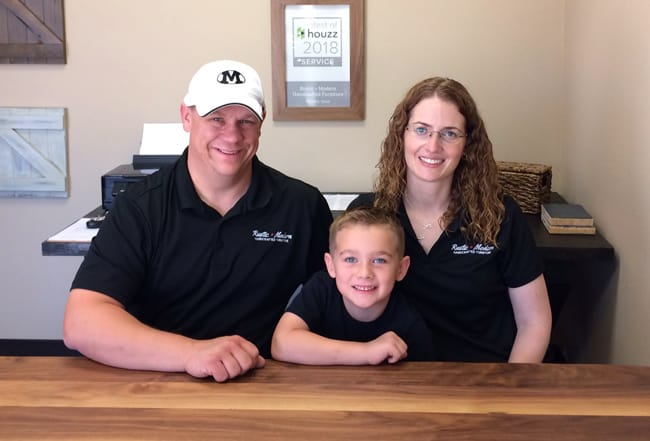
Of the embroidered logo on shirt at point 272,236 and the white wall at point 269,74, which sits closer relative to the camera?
the embroidered logo on shirt at point 272,236

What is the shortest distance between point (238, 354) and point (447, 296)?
754 mm

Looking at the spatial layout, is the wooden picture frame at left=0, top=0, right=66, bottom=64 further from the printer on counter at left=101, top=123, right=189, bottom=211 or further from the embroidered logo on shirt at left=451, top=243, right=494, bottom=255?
the embroidered logo on shirt at left=451, top=243, right=494, bottom=255

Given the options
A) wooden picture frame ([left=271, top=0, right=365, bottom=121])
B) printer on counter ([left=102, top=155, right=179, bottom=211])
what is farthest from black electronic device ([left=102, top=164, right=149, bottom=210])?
wooden picture frame ([left=271, top=0, right=365, bottom=121])

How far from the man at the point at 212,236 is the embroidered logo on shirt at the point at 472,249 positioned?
381mm

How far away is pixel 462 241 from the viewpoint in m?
1.90

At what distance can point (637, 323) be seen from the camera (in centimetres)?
207

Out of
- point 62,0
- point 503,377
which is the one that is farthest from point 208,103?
point 62,0

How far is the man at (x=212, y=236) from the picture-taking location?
176 centimetres

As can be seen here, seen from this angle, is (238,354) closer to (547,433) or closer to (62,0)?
(547,433)

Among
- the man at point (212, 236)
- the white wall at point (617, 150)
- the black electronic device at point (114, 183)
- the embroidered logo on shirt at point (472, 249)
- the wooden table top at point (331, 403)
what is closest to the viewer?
the wooden table top at point (331, 403)

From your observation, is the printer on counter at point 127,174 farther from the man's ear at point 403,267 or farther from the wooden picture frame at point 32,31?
the man's ear at point 403,267

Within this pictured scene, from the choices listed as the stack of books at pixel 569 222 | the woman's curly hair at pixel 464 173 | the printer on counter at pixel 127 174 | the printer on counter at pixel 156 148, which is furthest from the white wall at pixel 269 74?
the woman's curly hair at pixel 464 173

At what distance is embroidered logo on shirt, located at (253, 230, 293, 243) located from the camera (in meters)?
1.82

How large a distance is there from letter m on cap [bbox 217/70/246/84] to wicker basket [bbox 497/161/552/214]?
1.27 meters
